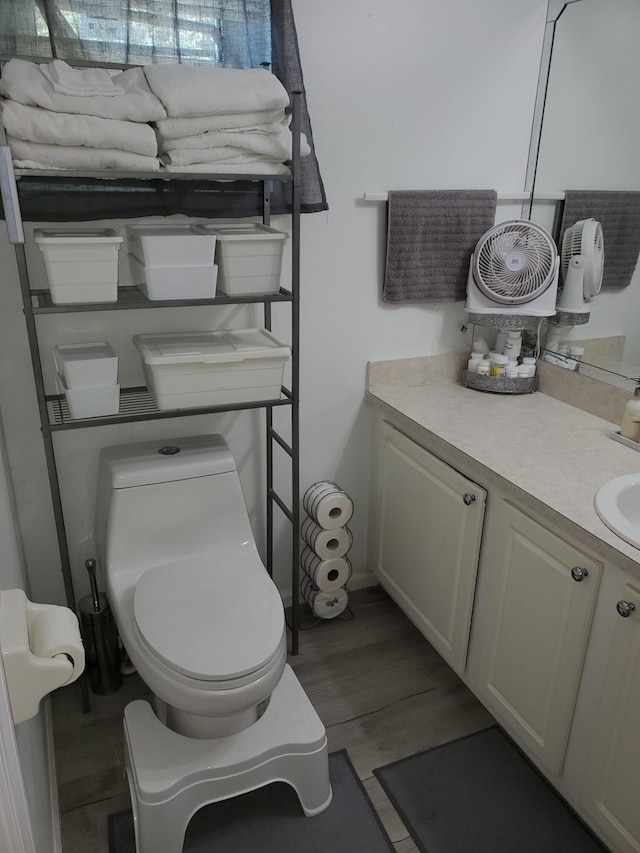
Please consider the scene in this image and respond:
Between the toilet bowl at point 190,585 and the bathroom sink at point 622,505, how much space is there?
2.68 ft

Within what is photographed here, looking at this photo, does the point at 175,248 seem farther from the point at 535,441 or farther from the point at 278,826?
the point at 278,826

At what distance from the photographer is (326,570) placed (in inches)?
90.0

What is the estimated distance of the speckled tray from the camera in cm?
225

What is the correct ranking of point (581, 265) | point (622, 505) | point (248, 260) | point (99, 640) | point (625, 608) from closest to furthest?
point (625, 608) < point (622, 505) < point (248, 260) < point (99, 640) < point (581, 265)

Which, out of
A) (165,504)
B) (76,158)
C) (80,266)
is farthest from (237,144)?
(165,504)

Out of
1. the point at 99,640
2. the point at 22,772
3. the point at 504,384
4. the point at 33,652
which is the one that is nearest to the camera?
the point at 33,652

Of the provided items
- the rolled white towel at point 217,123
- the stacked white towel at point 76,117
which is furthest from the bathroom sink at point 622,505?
the stacked white towel at point 76,117

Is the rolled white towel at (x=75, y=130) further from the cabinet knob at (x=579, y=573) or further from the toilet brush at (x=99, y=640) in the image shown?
the cabinet knob at (x=579, y=573)

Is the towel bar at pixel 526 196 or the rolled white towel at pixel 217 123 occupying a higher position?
the rolled white towel at pixel 217 123

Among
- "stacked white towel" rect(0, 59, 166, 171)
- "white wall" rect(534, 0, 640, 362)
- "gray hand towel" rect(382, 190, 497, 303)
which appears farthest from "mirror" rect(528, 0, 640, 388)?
"stacked white towel" rect(0, 59, 166, 171)

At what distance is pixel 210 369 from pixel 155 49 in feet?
2.77

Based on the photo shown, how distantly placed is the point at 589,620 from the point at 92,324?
1.52 metres

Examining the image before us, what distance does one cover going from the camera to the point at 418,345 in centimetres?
234

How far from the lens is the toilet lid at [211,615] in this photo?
1.50 metres
